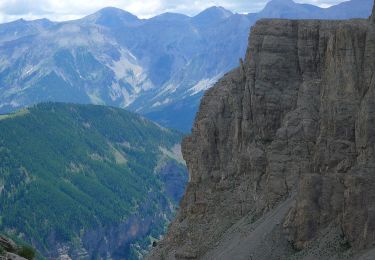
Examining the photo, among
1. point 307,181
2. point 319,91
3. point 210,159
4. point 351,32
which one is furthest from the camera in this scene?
point 210,159

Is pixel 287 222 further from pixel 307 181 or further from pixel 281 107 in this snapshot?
pixel 281 107

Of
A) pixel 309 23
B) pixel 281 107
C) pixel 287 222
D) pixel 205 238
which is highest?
pixel 309 23

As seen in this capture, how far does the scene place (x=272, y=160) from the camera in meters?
76.9

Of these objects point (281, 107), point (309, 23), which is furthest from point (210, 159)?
point (309, 23)

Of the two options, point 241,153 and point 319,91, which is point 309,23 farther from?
point 241,153

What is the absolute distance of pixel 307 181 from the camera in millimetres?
65062

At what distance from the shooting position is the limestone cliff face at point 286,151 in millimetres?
64938

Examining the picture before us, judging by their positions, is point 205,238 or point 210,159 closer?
point 205,238

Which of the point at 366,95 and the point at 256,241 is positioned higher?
the point at 366,95

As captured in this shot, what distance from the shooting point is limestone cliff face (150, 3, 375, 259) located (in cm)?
6494

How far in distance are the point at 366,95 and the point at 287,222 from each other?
1169 centimetres

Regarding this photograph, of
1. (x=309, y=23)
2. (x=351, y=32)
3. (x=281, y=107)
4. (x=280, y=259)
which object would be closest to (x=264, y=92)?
(x=281, y=107)

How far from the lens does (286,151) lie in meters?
76.2

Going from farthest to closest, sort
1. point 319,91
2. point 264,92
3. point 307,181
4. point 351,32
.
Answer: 1. point 264,92
2. point 319,91
3. point 351,32
4. point 307,181
